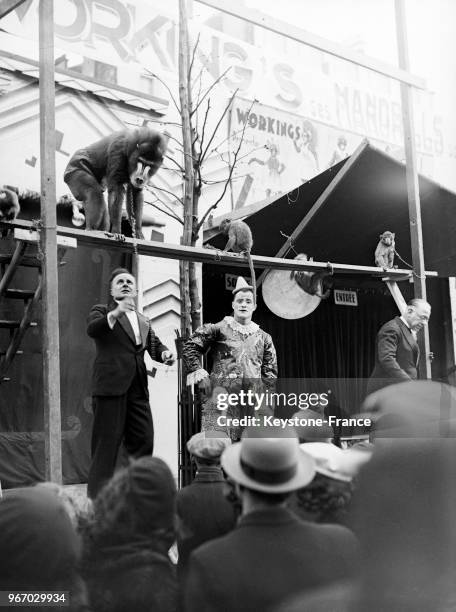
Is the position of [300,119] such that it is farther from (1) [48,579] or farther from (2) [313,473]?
(1) [48,579]

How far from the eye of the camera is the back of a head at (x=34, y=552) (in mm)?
1872

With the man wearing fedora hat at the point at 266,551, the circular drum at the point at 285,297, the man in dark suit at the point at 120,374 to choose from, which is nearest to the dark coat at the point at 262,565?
the man wearing fedora hat at the point at 266,551

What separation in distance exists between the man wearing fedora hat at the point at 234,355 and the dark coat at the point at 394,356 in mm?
352

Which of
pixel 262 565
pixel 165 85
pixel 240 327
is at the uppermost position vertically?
pixel 165 85

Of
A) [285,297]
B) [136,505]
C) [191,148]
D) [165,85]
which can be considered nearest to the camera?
[136,505]

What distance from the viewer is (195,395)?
8.29 ft

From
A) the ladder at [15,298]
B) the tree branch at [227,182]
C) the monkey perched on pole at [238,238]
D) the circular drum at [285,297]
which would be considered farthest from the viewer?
the monkey perched on pole at [238,238]

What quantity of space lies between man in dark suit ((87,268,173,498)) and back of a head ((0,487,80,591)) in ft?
1.63

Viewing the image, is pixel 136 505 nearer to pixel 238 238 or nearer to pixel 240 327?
pixel 240 327

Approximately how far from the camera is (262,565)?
1838 mm

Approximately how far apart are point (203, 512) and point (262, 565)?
26 centimetres

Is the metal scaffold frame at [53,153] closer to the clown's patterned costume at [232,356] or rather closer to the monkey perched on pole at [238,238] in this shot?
the clown's patterned costume at [232,356]

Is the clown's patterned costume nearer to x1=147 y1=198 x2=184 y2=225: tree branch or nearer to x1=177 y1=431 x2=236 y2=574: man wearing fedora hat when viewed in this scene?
x1=177 y1=431 x2=236 y2=574: man wearing fedora hat

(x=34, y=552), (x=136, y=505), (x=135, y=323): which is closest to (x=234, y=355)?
(x=135, y=323)
